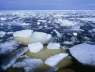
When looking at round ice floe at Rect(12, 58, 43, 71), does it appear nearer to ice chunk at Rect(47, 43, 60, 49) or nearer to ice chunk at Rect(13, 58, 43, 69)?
ice chunk at Rect(13, 58, 43, 69)

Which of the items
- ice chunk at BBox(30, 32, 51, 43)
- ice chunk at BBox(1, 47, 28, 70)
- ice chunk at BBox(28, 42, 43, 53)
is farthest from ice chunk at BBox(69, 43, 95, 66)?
ice chunk at BBox(1, 47, 28, 70)

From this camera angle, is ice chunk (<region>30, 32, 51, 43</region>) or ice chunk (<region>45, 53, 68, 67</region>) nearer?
ice chunk (<region>45, 53, 68, 67</region>)

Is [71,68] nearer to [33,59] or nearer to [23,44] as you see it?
[33,59]

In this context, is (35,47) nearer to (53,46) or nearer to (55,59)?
(53,46)

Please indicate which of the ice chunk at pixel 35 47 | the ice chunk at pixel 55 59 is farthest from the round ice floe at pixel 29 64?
the ice chunk at pixel 35 47

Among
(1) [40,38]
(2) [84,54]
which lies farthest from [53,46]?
(2) [84,54]
